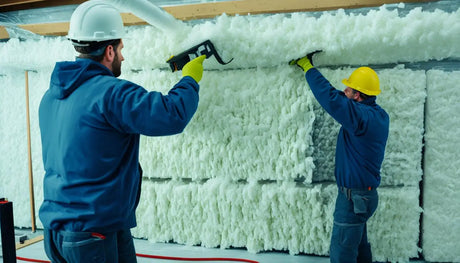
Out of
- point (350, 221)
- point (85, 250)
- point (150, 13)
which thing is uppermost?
point (150, 13)

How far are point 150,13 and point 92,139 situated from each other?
0.84 metres

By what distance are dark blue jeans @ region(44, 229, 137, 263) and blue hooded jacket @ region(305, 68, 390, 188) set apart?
118 cm

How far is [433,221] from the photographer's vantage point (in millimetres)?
1783

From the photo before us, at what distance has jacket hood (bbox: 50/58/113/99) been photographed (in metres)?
1.05

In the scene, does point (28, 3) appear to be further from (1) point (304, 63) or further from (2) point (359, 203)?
(2) point (359, 203)

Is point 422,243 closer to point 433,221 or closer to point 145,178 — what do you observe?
point 433,221

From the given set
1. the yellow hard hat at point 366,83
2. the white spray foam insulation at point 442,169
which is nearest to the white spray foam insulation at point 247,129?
the yellow hard hat at point 366,83

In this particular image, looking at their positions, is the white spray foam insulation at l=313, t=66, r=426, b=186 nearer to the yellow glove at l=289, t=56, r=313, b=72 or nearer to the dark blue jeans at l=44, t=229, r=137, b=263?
the yellow glove at l=289, t=56, r=313, b=72

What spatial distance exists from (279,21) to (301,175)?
99 centimetres

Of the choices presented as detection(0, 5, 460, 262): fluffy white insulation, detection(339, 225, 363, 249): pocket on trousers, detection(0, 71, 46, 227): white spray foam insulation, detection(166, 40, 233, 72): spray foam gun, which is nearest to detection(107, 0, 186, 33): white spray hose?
detection(0, 5, 460, 262): fluffy white insulation

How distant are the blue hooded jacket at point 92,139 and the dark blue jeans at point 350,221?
3.40 feet

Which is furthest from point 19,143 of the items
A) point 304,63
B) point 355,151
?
point 355,151

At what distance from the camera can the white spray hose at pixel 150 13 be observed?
137 cm

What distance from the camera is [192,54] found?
1.75 metres
